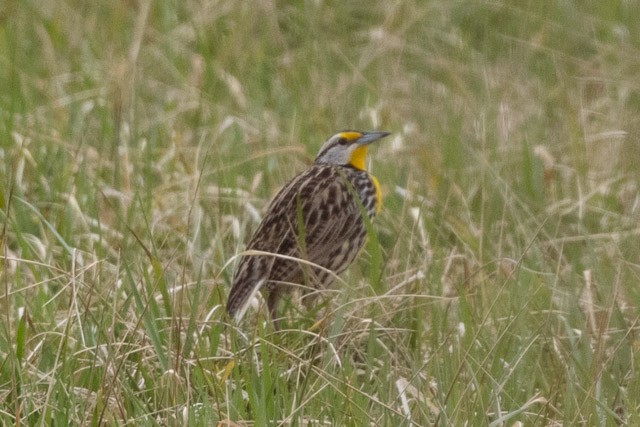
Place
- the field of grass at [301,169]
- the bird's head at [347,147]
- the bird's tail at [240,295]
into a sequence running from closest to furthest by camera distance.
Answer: the field of grass at [301,169], the bird's tail at [240,295], the bird's head at [347,147]

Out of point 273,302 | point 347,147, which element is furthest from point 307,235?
point 347,147

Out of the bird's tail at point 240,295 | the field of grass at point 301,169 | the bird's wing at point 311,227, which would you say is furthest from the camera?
the bird's wing at point 311,227

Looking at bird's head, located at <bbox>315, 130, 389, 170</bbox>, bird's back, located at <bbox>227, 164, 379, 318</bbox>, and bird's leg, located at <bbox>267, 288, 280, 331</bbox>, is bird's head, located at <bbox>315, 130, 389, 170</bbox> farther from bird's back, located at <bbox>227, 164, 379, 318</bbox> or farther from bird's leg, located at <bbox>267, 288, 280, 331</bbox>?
bird's leg, located at <bbox>267, 288, 280, 331</bbox>

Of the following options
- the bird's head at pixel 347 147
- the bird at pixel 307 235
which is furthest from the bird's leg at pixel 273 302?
the bird's head at pixel 347 147

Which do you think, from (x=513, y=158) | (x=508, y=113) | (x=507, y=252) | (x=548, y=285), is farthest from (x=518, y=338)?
(x=508, y=113)

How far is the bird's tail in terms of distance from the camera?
13.2ft

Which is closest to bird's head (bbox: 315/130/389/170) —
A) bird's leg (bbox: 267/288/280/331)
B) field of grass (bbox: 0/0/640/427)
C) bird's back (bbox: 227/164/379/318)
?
field of grass (bbox: 0/0/640/427)

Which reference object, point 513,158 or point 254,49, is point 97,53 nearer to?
point 254,49

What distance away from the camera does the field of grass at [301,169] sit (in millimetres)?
3398

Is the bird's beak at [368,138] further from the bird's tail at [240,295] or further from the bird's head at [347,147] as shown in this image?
the bird's tail at [240,295]

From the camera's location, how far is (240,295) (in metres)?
4.10

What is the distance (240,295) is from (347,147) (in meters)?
1.00

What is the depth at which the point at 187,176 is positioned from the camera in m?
5.26

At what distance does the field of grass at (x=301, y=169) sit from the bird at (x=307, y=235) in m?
0.07
